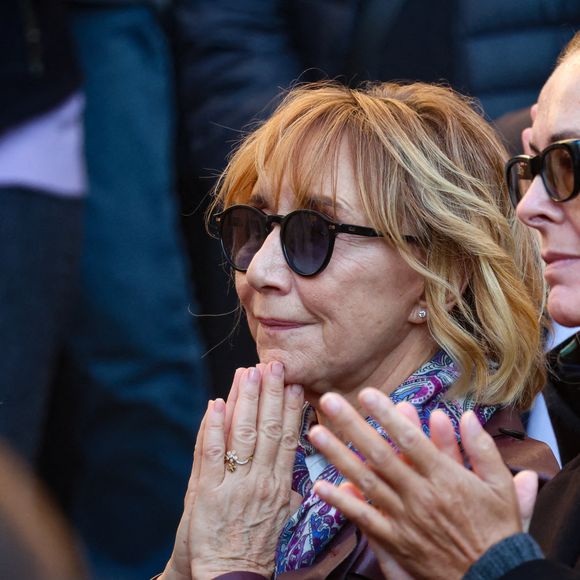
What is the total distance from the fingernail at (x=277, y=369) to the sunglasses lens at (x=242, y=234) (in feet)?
0.87

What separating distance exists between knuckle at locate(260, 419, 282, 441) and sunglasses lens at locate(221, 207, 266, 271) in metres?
0.39

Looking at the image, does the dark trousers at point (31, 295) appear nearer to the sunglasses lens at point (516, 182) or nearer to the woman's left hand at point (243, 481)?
the woman's left hand at point (243, 481)

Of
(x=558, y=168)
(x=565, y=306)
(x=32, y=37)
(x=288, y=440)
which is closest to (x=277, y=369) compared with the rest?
(x=288, y=440)

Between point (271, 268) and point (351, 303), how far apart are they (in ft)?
0.64

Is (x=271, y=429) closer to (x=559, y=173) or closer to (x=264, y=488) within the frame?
(x=264, y=488)

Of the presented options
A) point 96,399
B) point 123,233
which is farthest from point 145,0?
point 96,399

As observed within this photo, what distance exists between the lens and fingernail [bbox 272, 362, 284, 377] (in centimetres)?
254

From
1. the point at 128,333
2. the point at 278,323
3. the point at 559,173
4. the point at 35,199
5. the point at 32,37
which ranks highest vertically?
the point at 559,173

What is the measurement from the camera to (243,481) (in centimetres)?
247

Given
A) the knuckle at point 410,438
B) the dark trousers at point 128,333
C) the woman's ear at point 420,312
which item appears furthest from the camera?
the dark trousers at point 128,333

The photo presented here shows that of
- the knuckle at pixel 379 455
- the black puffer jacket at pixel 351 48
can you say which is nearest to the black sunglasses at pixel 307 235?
the knuckle at pixel 379 455

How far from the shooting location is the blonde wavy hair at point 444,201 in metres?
2.55

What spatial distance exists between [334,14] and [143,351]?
1.37 meters

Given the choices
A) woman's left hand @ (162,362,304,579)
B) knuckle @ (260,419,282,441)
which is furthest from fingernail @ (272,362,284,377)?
knuckle @ (260,419,282,441)
